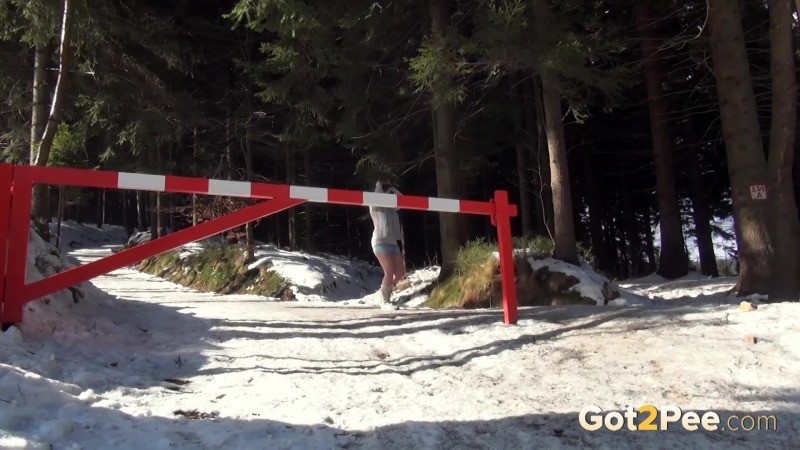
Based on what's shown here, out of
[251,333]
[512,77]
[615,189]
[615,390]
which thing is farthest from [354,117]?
[615,189]

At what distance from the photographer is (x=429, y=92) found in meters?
12.0

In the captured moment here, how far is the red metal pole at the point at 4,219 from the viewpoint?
14.6 feet

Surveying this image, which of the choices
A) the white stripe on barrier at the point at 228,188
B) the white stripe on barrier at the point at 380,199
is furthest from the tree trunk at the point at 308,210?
the white stripe on barrier at the point at 228,188

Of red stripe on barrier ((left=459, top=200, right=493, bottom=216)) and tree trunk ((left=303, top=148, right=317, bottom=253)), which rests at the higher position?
tree trunk ((left=303, top=148, right=317, bottom=253))

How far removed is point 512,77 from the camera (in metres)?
14.8

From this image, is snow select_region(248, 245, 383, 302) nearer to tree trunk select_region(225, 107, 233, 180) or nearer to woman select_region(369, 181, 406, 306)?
tree trunk select_region(225, 107, 233, 180)

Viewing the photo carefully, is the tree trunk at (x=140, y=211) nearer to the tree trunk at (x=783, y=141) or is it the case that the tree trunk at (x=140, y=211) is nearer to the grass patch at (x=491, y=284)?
the grass patch at (x=491, y=284)

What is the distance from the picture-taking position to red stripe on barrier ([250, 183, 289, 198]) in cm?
548

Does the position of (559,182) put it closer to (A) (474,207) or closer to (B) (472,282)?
(B) (472,282)

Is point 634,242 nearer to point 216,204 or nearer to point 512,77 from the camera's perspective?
point 512,77

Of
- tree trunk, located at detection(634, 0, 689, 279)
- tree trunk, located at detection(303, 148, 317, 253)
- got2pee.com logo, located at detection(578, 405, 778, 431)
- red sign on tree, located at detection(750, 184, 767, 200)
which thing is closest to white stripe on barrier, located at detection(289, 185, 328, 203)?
got2pee.com logo, located at detection(578, 405, 778, 431)

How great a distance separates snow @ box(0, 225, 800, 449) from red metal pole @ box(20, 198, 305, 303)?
0.39 meters

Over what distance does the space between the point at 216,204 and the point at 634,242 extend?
25415 mm

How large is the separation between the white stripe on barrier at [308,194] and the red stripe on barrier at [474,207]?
162cm
